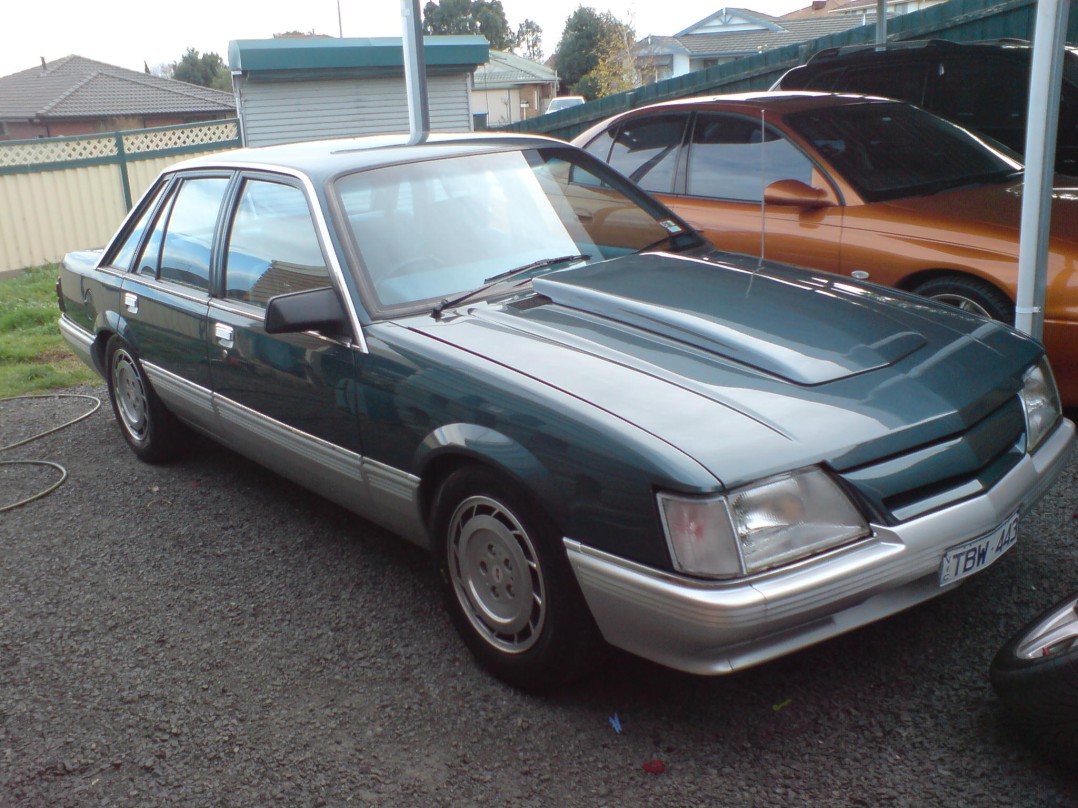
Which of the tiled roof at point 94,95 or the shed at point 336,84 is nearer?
the shed at point 336,84

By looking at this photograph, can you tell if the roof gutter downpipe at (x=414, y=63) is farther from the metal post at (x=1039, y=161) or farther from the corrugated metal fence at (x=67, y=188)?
the corrugated metal fence at (x=67, y=188)

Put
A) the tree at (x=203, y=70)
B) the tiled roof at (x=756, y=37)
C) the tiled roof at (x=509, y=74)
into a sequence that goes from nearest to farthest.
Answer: the tiled roof at (x=756, y=37), the tiled roof at (x=509, y=74), the tree at (x=203, y=70)

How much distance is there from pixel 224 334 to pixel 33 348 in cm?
509

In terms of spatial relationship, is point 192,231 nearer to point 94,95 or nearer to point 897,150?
point 897,150

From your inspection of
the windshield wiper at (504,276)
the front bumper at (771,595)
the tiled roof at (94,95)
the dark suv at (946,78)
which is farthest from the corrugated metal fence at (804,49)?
the tiled roof at (94,95)

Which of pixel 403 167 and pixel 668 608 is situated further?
pixel 403 167

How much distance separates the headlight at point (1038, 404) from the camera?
122 inches

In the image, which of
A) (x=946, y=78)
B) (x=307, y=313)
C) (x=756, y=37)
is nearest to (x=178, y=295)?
(x=307, y=313)

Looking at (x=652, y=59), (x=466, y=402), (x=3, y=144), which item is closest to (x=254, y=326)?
(x=466, y=402)

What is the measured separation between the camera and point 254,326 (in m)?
3.91

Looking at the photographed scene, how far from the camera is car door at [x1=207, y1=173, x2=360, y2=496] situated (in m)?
3.54

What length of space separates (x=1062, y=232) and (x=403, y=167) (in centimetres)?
295

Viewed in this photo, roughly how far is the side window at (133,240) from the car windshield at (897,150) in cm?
335

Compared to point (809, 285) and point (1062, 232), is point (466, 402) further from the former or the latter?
point (1062, 232)
